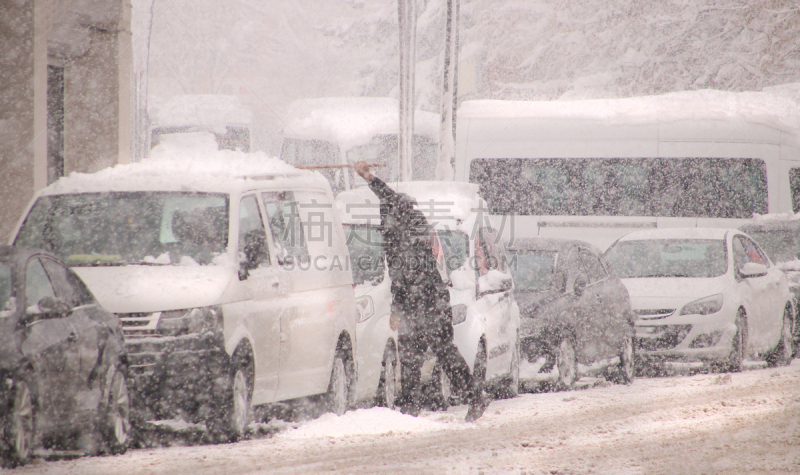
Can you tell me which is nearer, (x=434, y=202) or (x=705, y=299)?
(x=434, y=202)

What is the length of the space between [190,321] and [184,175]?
1.50 m

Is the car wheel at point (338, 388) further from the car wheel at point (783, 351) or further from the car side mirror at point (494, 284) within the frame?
the car wheel at point (783, 351)

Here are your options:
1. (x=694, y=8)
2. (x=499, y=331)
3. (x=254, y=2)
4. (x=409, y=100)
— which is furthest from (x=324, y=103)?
(x=254, y=2)

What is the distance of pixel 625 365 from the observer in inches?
464

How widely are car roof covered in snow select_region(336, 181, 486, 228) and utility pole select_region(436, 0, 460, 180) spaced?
8536 millimetres

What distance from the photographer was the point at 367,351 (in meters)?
8.75

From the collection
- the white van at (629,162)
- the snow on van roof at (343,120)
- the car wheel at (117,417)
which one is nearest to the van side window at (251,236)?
the car wheel at (117,417)

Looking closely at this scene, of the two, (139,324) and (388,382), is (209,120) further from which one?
(139,324)

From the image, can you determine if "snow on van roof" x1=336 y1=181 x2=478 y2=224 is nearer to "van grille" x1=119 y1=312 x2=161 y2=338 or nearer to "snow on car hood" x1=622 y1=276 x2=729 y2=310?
"snow on car hood" x1=622 y1=276 x2=729 y2=310

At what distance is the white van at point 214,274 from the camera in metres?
6.82

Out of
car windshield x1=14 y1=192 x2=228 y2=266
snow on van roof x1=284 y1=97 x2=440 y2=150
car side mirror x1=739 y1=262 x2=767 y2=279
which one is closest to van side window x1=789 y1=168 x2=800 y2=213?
car side mirror x1=739 y1=262 x2=767 y2=279

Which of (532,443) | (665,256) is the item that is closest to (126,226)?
(532,443)

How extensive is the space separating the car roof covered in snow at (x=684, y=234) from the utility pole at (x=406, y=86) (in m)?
6.79

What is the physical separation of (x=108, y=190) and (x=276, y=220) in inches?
51.2
